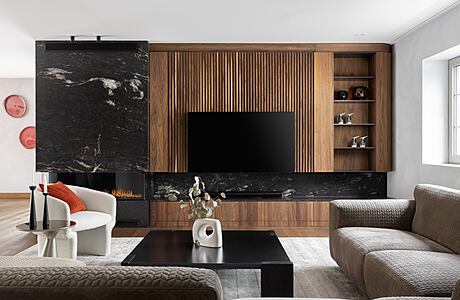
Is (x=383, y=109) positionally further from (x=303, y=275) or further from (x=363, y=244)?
(x=363, y=244)

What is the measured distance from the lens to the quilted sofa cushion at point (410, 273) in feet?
9.24

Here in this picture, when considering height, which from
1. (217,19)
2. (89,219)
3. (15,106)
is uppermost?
(217,19)

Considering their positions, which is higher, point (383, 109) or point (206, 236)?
point (383, 109)

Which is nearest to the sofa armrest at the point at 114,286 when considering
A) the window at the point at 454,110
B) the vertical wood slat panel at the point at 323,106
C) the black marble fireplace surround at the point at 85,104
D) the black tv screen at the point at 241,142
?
the window at the point at 454,110

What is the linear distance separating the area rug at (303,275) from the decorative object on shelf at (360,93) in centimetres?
246

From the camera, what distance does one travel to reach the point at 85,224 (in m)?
5.15

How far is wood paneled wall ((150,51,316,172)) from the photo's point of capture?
294 inches

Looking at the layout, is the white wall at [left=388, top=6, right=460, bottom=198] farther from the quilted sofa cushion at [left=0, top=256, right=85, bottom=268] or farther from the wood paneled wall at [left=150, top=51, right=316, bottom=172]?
the quilted sofa cushion at [left=0, top=256, right=85, bottom=268]

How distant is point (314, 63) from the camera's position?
7523mm

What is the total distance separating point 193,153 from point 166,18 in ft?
6.72

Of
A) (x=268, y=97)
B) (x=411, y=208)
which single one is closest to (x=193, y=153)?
(x=268, y=97)

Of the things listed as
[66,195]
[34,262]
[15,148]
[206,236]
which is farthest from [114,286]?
[15,148]

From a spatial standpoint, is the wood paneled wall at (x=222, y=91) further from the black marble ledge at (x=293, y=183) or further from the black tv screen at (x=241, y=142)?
the black marble ledge at (x=293, y=183)

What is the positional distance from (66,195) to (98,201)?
1.20ft
